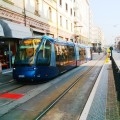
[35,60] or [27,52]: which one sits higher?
[27,52]

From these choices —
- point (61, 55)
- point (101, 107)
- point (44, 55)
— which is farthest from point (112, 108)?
point (61, 55)

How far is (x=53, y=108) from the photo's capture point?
9320 mm

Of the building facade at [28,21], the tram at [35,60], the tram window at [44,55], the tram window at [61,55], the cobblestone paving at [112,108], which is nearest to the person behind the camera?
the cobblestone paving at [112,108]

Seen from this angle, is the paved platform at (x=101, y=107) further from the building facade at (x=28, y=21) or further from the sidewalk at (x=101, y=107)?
the building facade at (x=28, y=21)

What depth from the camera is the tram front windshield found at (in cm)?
1484

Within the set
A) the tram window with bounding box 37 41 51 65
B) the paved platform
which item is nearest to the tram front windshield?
the tram window with bounding box 37 41 51 65

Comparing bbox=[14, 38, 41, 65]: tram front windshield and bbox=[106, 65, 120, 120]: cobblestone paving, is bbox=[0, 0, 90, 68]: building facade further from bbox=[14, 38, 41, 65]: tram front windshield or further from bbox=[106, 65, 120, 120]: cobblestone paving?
bbox=[106, 65, 120, 120]: cobblestone paving

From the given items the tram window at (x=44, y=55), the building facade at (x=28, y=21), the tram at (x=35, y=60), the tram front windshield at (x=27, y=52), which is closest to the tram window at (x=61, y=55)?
the tram at (x=35, y=60)

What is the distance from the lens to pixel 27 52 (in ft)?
49.5

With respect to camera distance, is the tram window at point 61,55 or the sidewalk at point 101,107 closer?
the sidewalk at point 101,107

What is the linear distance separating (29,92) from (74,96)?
2.23 m

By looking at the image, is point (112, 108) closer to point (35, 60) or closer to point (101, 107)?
point (101, 107)

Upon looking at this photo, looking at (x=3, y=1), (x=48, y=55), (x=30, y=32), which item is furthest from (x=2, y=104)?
(x=30, y=32)

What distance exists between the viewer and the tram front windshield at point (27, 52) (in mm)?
14844
